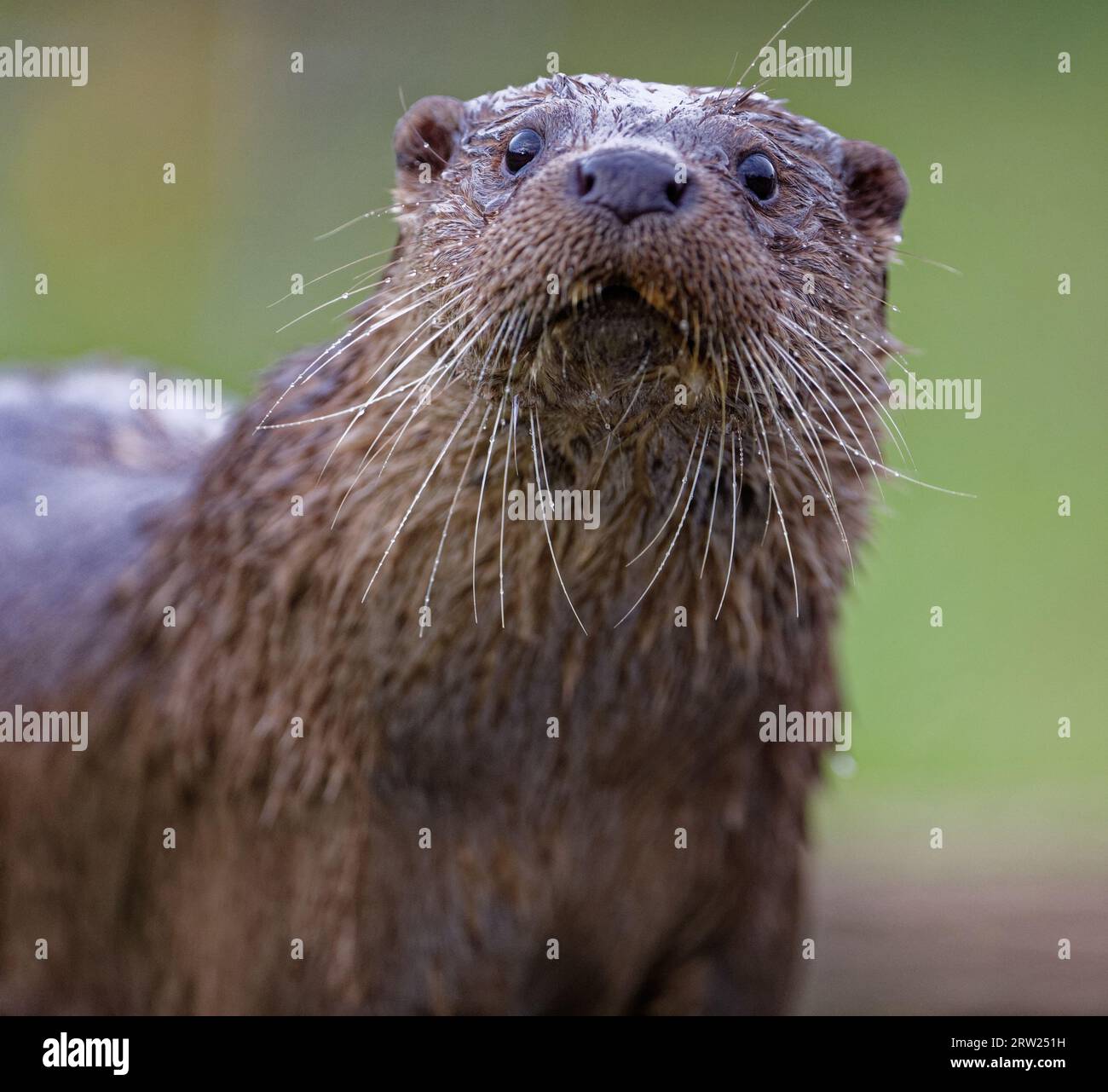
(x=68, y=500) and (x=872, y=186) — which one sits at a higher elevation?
(x=872, y=186)

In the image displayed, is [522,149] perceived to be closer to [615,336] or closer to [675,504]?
[615,336]

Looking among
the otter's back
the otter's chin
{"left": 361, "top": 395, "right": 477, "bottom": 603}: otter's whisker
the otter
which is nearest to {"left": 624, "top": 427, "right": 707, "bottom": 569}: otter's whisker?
the otter

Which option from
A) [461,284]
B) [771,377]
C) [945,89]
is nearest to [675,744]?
[771,377]

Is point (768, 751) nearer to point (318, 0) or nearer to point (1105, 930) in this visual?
point (1105, 930)

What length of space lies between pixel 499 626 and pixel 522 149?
2.40 feet

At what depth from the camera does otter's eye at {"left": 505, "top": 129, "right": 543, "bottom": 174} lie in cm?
225

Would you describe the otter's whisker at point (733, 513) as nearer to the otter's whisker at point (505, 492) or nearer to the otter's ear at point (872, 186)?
the otter's whisker at point (505, 492)

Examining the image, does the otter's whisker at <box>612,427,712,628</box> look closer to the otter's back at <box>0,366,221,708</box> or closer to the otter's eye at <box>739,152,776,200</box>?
the otter's eye at <box>739,152,776,200</box>

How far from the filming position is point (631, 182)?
194cm

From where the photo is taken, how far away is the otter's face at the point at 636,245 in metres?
1.98

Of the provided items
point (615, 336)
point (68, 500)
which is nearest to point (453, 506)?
point (615, 336)

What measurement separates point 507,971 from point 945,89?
22.7 feet

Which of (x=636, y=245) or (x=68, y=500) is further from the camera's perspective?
(x=68, y=500)

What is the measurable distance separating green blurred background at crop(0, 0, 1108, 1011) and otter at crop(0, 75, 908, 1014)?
442 cm
